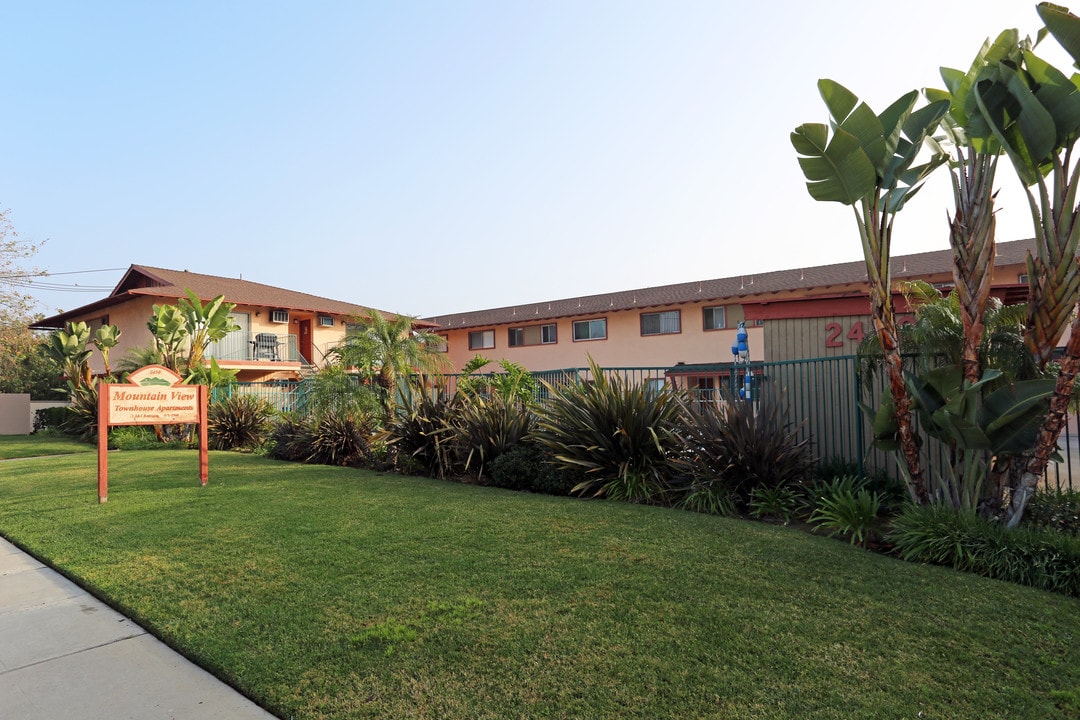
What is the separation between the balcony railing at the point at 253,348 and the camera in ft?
87.2

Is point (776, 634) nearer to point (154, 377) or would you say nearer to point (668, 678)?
point (668, 678)

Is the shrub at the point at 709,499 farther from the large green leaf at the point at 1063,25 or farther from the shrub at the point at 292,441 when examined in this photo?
the shrub at the point at 292,441

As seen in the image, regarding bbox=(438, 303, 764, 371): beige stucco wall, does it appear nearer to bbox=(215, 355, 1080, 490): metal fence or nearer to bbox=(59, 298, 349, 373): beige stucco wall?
bbox=(59, 298, 349, 373): beige stucco wall

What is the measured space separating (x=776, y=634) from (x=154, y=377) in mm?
9884

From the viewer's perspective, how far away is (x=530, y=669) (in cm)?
353

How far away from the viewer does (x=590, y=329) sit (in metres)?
29.6

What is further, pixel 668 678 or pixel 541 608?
pixel 541 608

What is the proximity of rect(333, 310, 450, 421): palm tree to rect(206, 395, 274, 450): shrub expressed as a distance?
209 inches

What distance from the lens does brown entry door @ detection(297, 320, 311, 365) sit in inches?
1223

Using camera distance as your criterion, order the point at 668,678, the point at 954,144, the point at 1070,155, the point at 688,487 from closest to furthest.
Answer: the point at 668,678 < the point at 1070,155 < the point at 954,144 < the point at 688,487

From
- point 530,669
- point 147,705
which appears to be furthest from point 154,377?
point 530,669

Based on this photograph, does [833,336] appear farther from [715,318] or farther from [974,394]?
[715,318]

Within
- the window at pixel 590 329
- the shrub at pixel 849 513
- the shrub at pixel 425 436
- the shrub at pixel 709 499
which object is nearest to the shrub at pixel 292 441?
the shrub at pixel 425 436

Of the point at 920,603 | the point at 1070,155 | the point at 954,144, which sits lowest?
the point at 920,603
